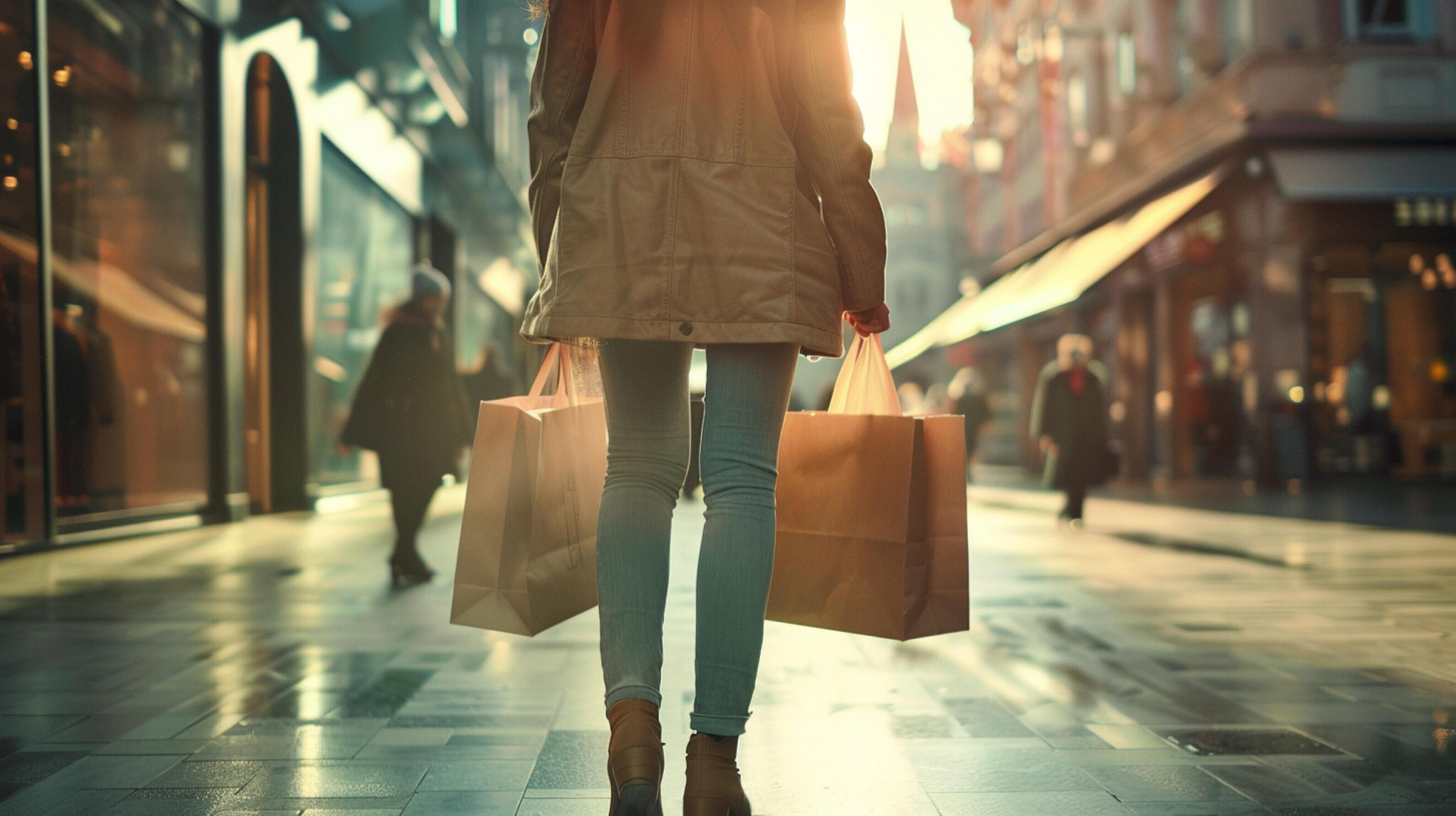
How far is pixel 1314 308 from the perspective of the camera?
15.4m

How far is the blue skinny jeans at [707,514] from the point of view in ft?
6.68

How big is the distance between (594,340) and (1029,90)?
94.6 feet

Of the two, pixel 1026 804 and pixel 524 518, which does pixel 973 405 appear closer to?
pixel 1026 804

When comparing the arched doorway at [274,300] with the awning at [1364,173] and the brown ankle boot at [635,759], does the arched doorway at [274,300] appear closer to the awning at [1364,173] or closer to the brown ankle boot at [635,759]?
the brown ankle boot at [635,759]

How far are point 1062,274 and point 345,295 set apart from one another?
1021 centimetres

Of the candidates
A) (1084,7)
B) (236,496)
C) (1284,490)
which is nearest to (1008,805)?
(236,496)

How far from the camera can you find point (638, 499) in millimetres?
2123

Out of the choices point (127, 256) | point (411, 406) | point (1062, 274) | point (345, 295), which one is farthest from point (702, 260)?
point (1062, 274)

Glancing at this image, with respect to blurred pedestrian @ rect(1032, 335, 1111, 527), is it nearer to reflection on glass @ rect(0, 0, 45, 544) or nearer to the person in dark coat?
the person in dark coat

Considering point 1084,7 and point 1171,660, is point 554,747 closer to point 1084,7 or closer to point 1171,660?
point 1171,660

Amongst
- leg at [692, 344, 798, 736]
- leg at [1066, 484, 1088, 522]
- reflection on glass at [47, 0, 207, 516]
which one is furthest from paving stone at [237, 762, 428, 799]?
leg at [1066, 484, 1088, 522]

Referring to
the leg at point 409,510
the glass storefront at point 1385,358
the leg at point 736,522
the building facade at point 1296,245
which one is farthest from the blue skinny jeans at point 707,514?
the glass storefront at point 1385,358

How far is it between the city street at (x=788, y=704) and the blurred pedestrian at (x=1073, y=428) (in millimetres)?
4162

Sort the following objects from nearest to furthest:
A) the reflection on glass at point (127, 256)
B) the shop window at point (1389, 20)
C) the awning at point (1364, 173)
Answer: the reflection on glass at point (127, 256) < the awning at point (1364, 173) < the shop window at point (1389, 20)
